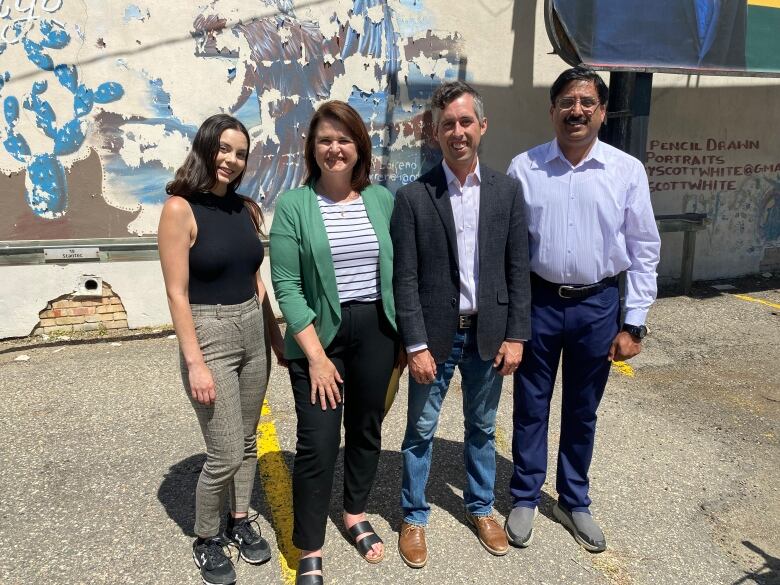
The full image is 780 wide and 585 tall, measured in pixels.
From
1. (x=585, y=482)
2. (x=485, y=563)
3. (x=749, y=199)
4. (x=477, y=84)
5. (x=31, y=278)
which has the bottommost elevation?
(x=485, y=563)

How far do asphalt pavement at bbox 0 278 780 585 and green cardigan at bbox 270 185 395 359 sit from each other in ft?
3.90

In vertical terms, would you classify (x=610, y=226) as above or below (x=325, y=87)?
below

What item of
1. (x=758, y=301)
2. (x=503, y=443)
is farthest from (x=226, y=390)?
(x=758, y=301)

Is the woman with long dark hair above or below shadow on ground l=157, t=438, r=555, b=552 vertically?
above

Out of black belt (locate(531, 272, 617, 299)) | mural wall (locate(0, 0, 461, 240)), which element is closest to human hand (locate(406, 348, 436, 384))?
black belt (locate(531, 272, 617, 299))

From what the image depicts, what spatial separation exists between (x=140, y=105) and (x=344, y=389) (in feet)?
13.6

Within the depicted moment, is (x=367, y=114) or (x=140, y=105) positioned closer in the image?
(x=140, y=105)

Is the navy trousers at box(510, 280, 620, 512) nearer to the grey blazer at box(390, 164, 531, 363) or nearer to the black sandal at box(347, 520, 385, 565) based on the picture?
the grey blazer at box(390, 164, 531, 363)

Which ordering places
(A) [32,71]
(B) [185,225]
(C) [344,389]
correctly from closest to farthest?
(B) [185,225], (C) [344,389], (A) [32,71]

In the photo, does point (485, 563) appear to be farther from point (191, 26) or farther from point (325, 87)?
point (191, 26)

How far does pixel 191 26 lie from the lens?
5.32 m

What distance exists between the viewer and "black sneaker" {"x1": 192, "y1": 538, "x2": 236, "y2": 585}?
2484mm

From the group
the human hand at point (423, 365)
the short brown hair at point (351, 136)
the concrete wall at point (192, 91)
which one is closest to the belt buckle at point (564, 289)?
the human hand at point (423, 365)

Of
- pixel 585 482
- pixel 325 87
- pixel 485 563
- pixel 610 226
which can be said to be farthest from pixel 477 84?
pixel 485 563
